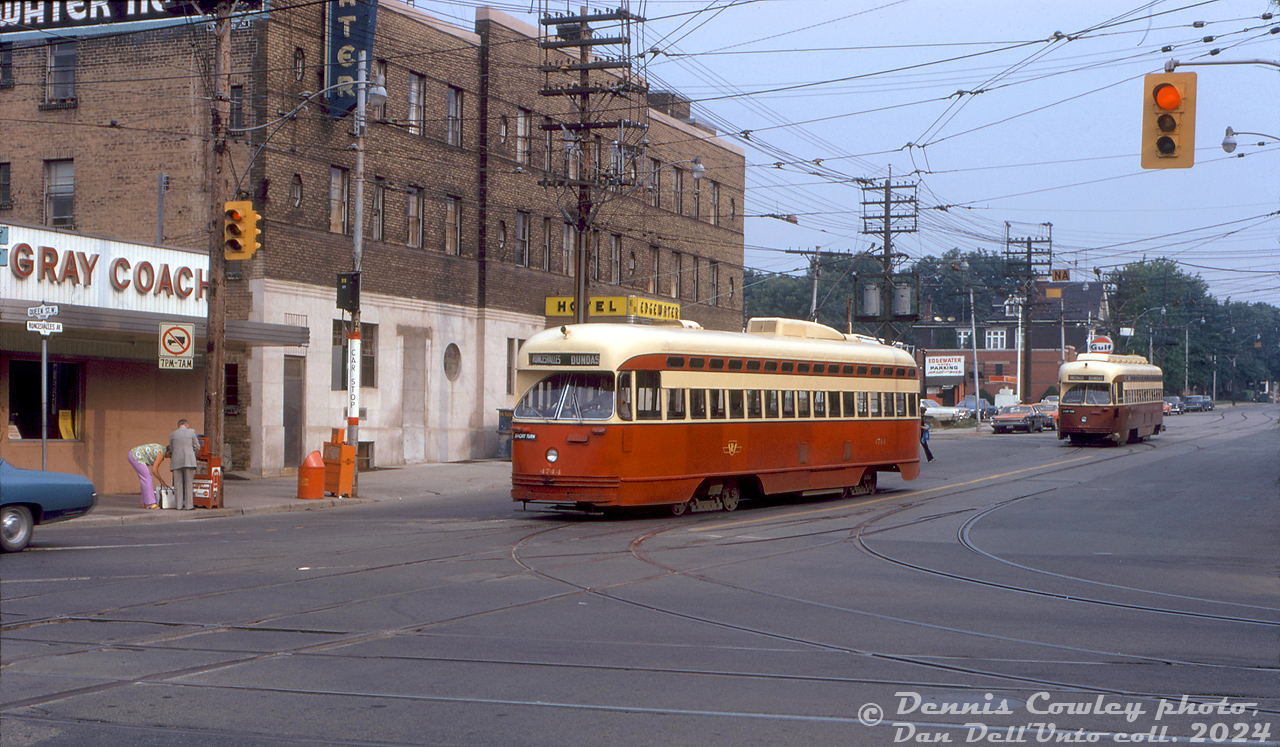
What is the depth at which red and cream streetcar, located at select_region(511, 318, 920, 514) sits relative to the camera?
19609 millimetres

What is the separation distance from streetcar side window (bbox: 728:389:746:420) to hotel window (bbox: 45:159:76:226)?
20021mm

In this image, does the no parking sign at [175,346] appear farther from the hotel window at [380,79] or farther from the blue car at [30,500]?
the hotel window at [380,79]

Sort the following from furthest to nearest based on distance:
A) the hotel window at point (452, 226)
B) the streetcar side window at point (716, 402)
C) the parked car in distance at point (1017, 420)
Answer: the parked car in distance at point (1017, 420) → the hotel window at point (452, 226) → the streetcar side window at point (716, 402)

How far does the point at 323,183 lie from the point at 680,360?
15469 mm

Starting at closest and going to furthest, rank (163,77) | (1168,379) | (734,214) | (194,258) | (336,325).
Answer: (194,258) → (163,77) → (336,325) → (734,214) → (1168,379)

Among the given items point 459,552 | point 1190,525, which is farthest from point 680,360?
point 1190,525

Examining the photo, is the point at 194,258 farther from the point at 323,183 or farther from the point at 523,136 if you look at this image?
the point at 523,136

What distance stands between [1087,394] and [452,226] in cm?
2540

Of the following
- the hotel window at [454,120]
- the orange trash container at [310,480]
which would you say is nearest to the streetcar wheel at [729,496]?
the orange trash container at [310,480]

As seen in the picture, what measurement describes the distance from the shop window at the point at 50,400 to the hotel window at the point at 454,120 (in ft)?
49.0

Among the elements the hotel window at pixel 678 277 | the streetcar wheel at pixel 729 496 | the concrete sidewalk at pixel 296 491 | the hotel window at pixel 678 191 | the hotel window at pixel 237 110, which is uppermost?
the hotel window at pixel 678 191

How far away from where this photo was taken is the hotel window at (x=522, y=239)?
41188 mm

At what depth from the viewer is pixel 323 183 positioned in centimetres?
3266

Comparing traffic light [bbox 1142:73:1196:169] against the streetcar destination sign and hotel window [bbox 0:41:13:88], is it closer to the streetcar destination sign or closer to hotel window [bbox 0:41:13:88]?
the streetcar destination sign
